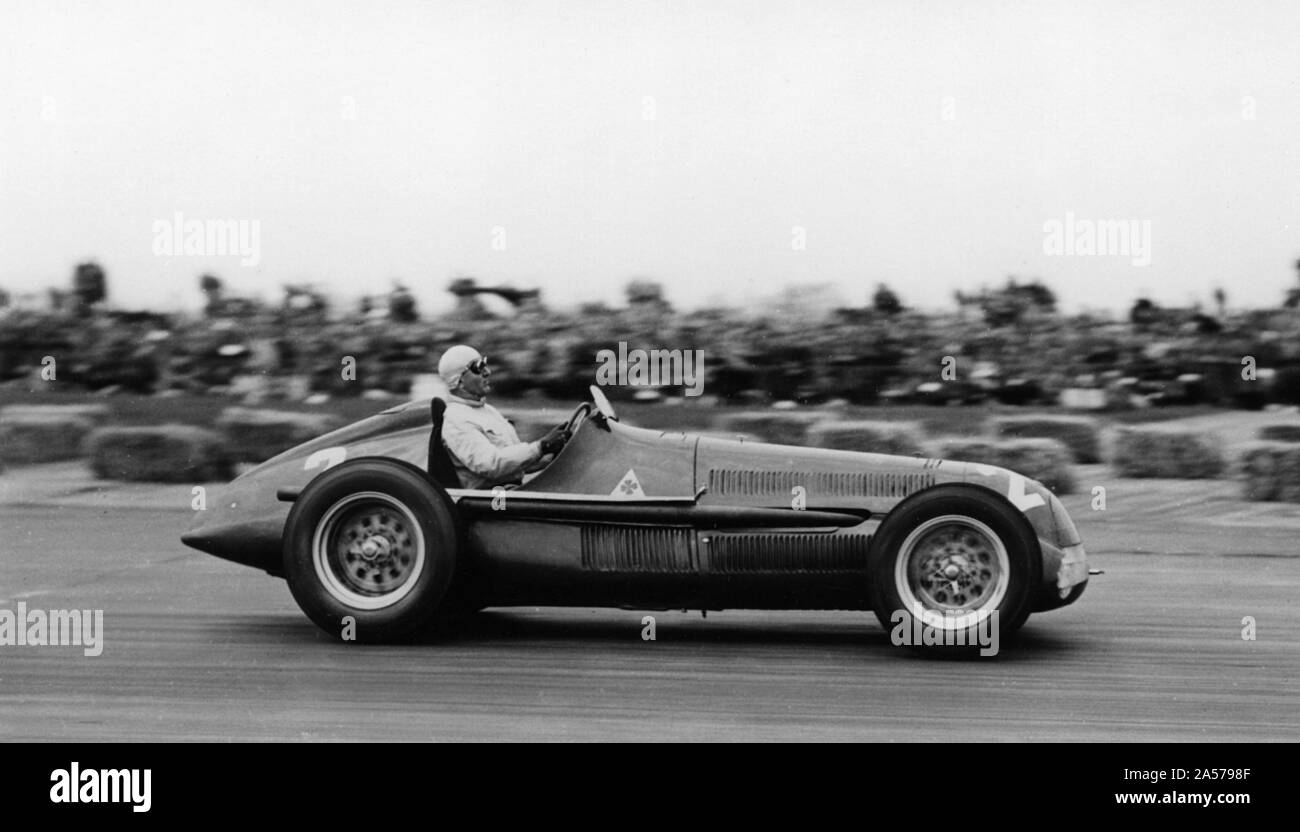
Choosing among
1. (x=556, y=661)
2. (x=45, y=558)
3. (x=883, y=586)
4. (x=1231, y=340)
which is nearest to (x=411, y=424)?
(x=556, y=661)

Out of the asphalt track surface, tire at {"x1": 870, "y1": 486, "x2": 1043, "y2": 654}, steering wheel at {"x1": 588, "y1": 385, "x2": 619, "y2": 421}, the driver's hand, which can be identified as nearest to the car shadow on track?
the asphalt track surface

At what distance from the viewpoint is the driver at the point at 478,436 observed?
19.8 ft

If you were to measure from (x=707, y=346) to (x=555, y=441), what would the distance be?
2992mm

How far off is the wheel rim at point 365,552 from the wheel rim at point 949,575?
1819mm

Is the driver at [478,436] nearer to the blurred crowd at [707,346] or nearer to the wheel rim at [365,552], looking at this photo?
the wheel rim at [365,552]

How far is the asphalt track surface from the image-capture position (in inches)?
201

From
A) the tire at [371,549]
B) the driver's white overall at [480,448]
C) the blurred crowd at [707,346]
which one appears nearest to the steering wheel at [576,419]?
the driver's white overall at [480,448]

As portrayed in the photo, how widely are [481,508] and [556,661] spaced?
2.07 ft

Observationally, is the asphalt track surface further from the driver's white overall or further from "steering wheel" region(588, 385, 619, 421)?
"steering wheel" region(588, 385, 619, 421)

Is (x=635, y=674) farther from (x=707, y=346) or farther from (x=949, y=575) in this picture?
(x=707, y=346)

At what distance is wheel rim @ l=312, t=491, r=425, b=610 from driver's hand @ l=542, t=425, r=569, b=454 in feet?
1.98
